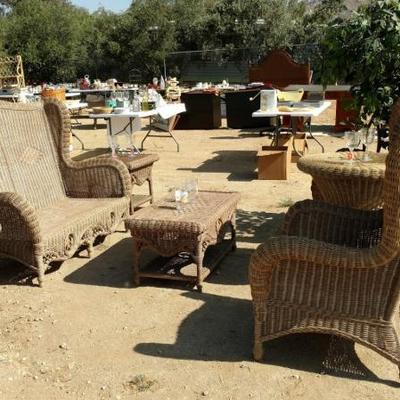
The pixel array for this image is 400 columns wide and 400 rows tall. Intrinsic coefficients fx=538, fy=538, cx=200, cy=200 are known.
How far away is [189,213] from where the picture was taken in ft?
11.3

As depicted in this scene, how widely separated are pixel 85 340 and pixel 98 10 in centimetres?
4518

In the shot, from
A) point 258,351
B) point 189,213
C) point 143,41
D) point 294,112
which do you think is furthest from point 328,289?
point 143,41

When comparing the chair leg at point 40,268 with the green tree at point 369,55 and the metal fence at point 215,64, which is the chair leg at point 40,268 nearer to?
the green tree at point 369,55

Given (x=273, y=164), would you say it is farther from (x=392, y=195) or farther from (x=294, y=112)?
(x=392, y=195)

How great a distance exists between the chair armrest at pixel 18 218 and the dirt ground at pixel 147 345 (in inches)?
14.2

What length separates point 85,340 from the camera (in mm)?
2840

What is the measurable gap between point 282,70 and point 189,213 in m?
9.01

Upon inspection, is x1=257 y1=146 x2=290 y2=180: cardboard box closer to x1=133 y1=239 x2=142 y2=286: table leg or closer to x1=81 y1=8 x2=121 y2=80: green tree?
x1=133 y1=239 x2=142 y2=286: table leg

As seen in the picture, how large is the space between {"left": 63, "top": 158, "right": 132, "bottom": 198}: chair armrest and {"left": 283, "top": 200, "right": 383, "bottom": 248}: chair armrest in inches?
66.0

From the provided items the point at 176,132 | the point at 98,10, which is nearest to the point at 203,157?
the point at 176,132

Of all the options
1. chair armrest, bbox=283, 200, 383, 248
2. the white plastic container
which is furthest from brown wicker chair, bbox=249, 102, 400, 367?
the white plastic container

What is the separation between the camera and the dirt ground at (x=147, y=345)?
239 centimetres

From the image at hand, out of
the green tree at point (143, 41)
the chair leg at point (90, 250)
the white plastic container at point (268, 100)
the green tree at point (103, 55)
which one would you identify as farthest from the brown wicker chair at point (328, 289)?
the green tree at point (103, 55)

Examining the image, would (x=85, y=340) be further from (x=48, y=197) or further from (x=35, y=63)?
(x=35, y=63)
